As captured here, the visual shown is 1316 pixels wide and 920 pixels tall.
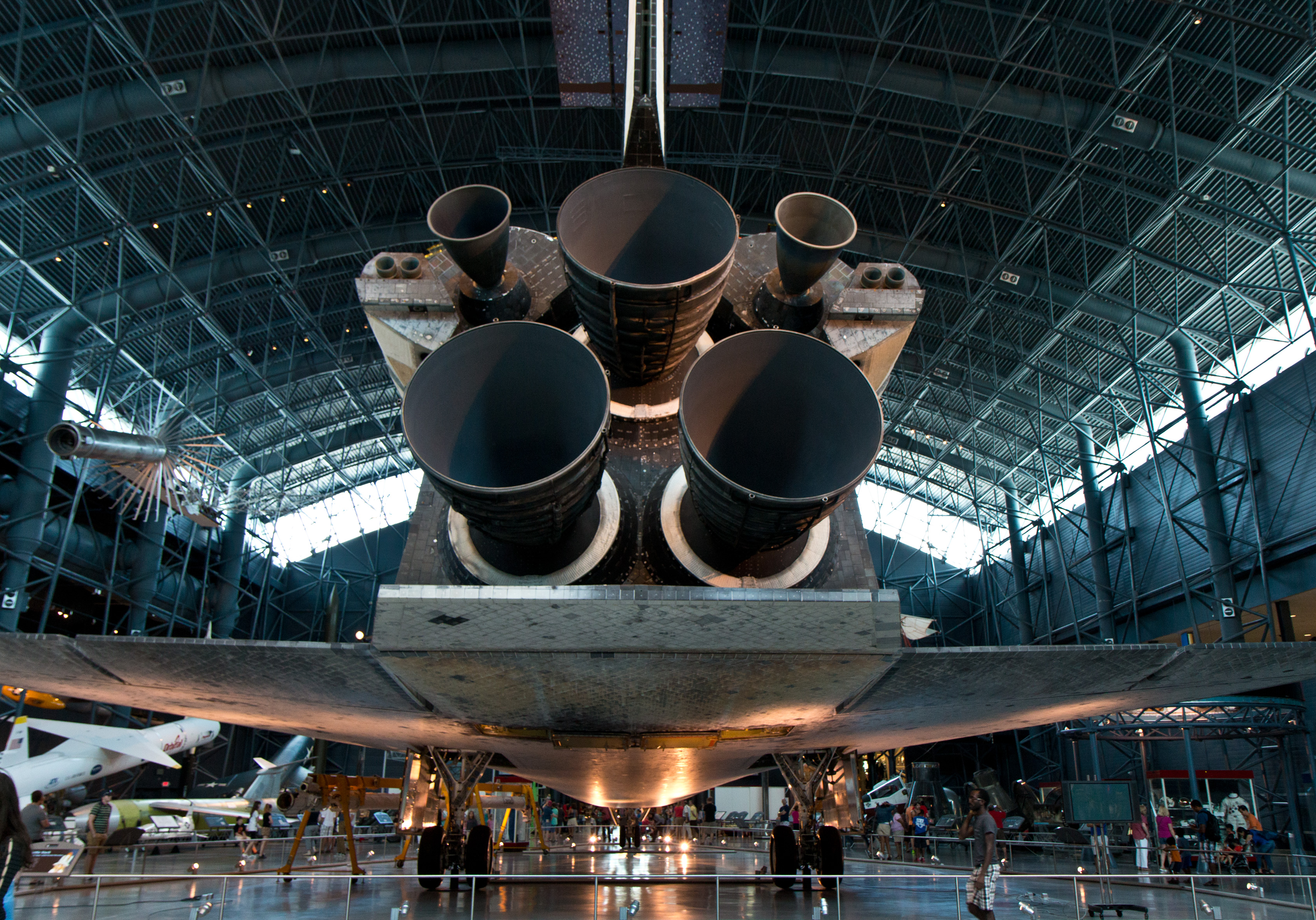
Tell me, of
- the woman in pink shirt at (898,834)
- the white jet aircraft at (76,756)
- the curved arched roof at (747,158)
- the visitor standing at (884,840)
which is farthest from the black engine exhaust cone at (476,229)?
the visitor standing at (884,840)

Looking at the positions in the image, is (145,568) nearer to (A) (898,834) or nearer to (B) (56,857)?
(B) (56,857)

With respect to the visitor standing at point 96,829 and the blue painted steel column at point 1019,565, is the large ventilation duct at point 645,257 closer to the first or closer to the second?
the visitor standing at point 96,829

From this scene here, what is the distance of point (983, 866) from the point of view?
5.08 meters

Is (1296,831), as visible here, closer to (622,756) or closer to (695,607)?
(622,756)

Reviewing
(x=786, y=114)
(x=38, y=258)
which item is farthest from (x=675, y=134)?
(x=38, y=258)

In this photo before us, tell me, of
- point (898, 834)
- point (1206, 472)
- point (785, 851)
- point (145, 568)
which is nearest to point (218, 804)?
point (145, 568)

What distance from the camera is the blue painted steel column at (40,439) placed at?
62.0 feet

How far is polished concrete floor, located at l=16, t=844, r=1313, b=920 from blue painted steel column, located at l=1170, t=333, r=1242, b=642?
923 cm

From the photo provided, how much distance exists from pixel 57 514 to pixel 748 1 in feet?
71.7

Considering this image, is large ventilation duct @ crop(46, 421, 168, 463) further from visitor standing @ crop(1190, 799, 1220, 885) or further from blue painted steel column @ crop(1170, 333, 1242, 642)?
blue painted steel column @ crop(1170, 333, 1242, 642)

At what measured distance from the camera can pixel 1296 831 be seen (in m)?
16.3

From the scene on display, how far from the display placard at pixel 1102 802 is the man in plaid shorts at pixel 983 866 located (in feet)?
18.9

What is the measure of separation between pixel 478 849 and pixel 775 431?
5.32 metres

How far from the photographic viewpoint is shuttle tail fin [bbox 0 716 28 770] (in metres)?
17.0
